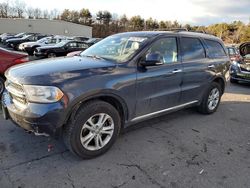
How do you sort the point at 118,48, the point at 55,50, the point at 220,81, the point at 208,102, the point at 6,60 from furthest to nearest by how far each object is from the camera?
1. the point at 55,50
2. the point at 6,60
3. the point at 220,81
4. the point at 208,102
5. the point at 118,48

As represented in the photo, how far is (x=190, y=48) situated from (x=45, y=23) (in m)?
51.5

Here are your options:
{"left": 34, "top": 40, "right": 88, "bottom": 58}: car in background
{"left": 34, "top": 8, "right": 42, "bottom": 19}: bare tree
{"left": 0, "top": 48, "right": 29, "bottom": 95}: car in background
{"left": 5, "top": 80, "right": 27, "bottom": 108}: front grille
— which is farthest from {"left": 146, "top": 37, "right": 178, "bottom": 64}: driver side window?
{"left": 34, "top": 8, "right": 42, "bottom": 19}: bare tree

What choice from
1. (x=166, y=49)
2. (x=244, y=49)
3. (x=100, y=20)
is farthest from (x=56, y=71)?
(x=100, y=20)

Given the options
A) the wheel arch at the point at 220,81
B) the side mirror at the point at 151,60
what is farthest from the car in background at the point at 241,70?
the side mirror at the point at 151,60

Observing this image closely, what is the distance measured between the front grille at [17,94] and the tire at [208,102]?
374 centimetres

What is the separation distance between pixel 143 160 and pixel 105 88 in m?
1.14

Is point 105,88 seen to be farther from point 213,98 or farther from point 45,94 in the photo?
point 213,98

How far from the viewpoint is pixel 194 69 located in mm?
4820

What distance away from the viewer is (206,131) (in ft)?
15.4

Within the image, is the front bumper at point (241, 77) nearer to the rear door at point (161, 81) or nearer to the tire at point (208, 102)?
the tire at point (208, 102)

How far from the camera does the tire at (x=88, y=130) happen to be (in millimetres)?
3205

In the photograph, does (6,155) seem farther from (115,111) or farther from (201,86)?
(201,86)

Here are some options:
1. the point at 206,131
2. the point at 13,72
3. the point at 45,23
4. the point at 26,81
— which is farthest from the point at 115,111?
the point at 45,23

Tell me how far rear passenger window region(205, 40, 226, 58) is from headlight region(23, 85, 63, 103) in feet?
12.0
